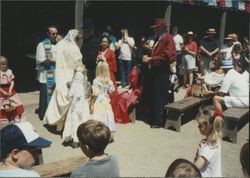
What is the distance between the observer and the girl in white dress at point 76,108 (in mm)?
6793

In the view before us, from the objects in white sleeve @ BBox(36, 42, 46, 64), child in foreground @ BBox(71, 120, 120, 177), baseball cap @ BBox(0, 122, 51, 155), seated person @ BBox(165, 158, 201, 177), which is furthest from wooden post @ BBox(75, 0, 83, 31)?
seated person @ BBox(165, 158, 201, 177)

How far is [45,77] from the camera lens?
315 inches

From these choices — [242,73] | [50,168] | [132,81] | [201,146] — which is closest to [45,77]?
[132,81]

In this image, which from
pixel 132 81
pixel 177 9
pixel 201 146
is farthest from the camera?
pixel 177 9

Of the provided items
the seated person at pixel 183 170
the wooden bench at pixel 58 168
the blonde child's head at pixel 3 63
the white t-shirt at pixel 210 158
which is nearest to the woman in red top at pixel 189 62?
the blonde child's head at pixel 3 63

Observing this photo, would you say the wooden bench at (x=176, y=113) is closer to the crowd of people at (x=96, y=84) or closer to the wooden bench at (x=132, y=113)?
the crowd of people at (x=96, y=84)

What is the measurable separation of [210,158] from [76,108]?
3.13 metres

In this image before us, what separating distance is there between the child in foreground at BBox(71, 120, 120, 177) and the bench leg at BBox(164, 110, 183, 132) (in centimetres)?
475

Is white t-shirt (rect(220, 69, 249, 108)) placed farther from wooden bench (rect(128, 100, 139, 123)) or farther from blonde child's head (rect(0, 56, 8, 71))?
blonde child's head (rect(0, 56, 8, 71))

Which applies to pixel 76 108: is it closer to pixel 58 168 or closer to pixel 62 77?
pixel 62 77

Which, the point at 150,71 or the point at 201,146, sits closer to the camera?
the point at 201,146

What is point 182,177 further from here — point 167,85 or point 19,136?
point 167,85

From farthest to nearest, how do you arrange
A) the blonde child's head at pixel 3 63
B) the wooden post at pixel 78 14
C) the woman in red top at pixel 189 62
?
1. the woman in red top at pixel 189 62
2. the wooden post at pixel 78 14
3. the blonde child's head at pixel 3 63

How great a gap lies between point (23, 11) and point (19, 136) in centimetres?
1117
